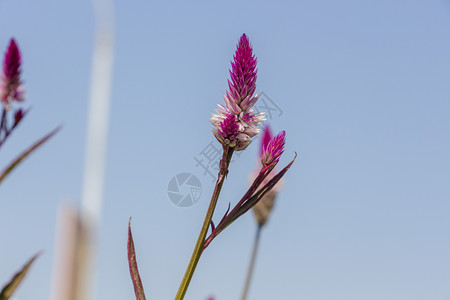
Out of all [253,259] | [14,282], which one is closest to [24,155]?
[14,282]

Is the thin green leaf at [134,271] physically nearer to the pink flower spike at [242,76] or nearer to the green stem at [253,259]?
the pink flower spike at [242,76]

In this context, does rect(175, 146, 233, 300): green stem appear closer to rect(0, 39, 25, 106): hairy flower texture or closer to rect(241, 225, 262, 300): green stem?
rect(0, 39, 25, 106): hairy flower texture

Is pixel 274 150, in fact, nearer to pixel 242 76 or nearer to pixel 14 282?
pixel 242 76

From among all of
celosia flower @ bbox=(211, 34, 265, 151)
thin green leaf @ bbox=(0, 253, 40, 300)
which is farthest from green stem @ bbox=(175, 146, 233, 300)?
thin green leaf @ bbox=(0, 253, 40, 300)

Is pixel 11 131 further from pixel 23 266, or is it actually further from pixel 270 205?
pixel 270 205

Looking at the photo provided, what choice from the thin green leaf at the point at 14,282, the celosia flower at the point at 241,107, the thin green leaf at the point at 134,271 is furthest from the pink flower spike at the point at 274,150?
the thin green leaf at the point at 14,282
